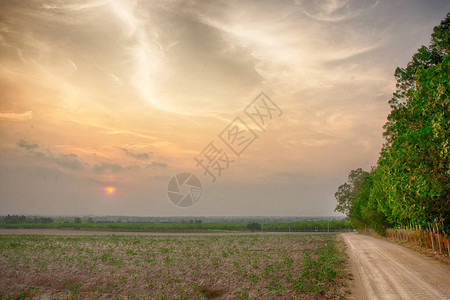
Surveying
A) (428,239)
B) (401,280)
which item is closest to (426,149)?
(401,280)

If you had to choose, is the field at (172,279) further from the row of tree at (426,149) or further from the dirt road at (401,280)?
the row of tree at (426,149)

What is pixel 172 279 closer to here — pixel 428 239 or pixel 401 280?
pixel 401 280

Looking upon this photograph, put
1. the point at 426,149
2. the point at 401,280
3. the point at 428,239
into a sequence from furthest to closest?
the point at 428,239 < the point at 426,149 < the point at 401,280

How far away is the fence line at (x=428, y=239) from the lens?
92.4 ft

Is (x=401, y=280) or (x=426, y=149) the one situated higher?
(x=426, y=149)

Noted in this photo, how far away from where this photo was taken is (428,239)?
33344 millimetres

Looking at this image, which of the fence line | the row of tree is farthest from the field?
the fence line

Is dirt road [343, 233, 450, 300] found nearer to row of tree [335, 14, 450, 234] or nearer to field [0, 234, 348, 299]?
field [0, 234, 348, 299]

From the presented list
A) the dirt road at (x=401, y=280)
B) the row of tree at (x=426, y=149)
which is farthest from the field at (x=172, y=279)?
the row of tree at (x=426, y=149)

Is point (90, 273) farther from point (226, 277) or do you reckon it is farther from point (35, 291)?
point (226, 277)

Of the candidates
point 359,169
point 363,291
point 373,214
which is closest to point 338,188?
point 359,169

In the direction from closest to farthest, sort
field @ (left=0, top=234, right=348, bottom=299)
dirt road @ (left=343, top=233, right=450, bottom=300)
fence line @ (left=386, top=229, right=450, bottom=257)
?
1. dirt road @ (left=343, top=233, right=450, bottom=300)
2. field @ (left=0, top=234, right=348, bottom=299)
3. fence line @ (left=386, top=229, right=450, bottom=257)

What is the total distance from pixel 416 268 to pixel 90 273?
67.8ft

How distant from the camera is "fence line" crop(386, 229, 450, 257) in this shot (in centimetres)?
2816
